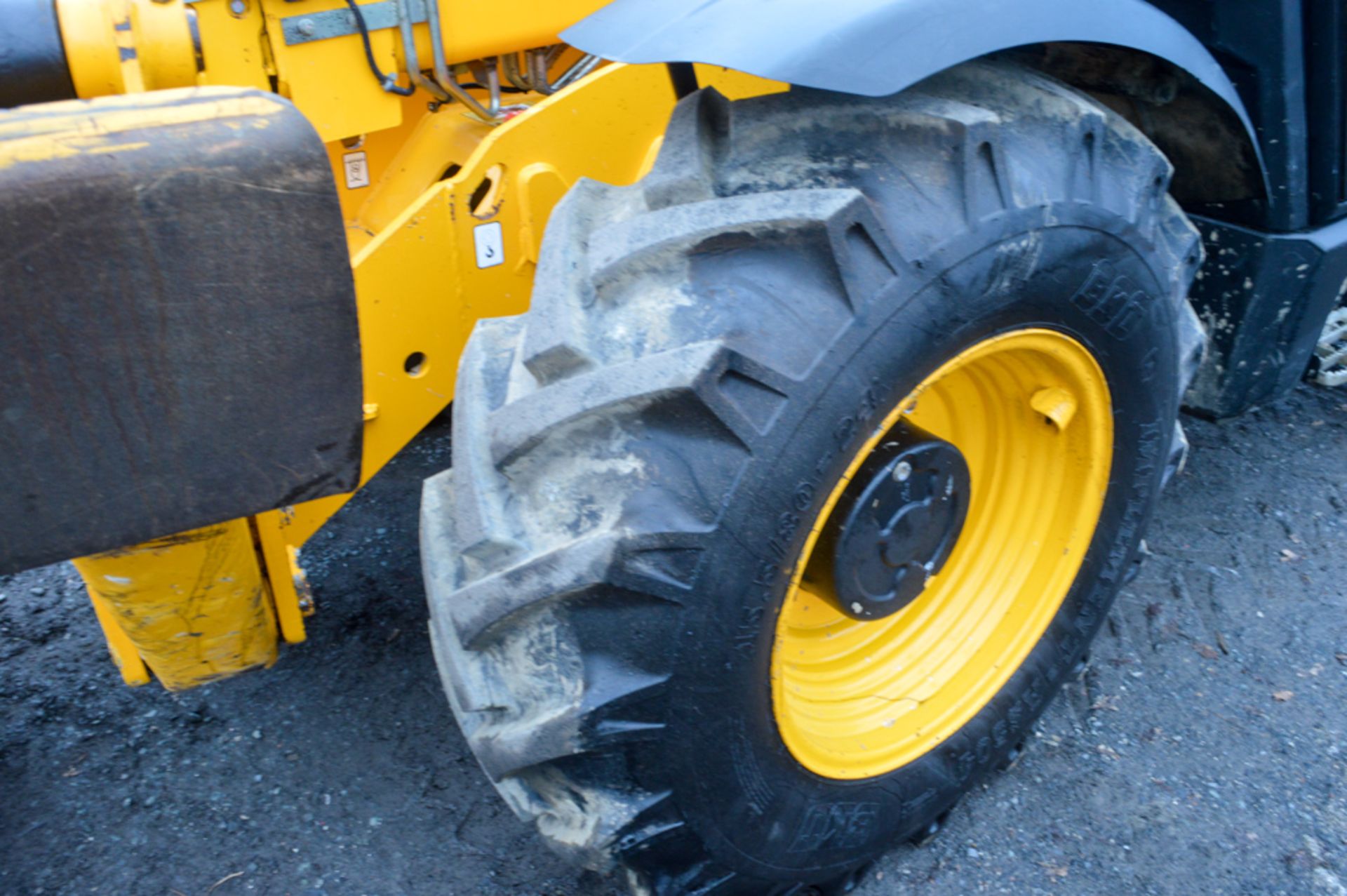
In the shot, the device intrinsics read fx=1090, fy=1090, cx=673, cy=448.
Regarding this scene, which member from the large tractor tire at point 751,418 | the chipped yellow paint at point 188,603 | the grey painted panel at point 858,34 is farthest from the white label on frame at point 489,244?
the chipped yellow paint at point 188,603

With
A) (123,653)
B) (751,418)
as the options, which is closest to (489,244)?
(751,418)

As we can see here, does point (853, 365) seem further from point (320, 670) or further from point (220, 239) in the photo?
point (320, 670)

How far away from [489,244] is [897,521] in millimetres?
794

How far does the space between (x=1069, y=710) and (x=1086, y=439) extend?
670mm

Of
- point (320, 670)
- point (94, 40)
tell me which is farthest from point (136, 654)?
point (94, 40)

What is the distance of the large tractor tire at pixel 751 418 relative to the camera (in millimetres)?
1236

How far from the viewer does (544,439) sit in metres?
1.27

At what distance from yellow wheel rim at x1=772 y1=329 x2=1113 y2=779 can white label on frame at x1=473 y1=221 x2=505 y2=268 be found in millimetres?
714

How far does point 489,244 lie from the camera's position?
70.6 inches

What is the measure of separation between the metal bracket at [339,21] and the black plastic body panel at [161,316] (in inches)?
20.4

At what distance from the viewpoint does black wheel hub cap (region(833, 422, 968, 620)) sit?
1.55m

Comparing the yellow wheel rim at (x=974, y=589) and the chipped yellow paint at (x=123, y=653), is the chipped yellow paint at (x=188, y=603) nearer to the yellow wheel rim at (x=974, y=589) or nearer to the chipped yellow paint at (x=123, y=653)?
the chipped yellow paint at (x=123, y=653)

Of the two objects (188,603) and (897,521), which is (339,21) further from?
(897,521)

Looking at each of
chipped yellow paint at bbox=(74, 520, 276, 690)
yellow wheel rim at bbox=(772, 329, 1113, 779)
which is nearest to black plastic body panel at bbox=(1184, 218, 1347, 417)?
yellow wheel rim at bbox=(772, 329, 1113, 779)
